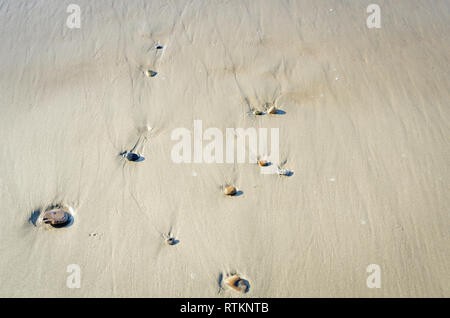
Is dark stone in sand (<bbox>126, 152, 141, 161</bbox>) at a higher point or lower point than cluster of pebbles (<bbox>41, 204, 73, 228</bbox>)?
higher

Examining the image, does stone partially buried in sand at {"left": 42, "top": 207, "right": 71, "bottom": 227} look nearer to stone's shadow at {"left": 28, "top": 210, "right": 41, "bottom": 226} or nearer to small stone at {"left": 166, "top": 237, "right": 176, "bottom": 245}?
stone's shadow at {"left": 28, "top": 210, "right": 41, "bottom": 226}

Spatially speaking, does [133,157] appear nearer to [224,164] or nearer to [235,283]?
[224,164]

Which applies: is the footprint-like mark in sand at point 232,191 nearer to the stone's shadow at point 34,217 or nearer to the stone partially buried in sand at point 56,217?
the stone partially buried in sand at point 56,217

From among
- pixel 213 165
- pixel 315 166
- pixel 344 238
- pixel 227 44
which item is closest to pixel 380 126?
pixel 315 166

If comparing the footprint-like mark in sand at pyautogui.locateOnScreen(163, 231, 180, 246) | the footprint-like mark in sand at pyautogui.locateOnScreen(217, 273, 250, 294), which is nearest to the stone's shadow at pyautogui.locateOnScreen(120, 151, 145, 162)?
the footprint-like mark in sand at pyautogui.locateOnScreen(163, 231, 180, 246)

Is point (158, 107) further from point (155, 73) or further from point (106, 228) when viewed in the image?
point (106, 228)
